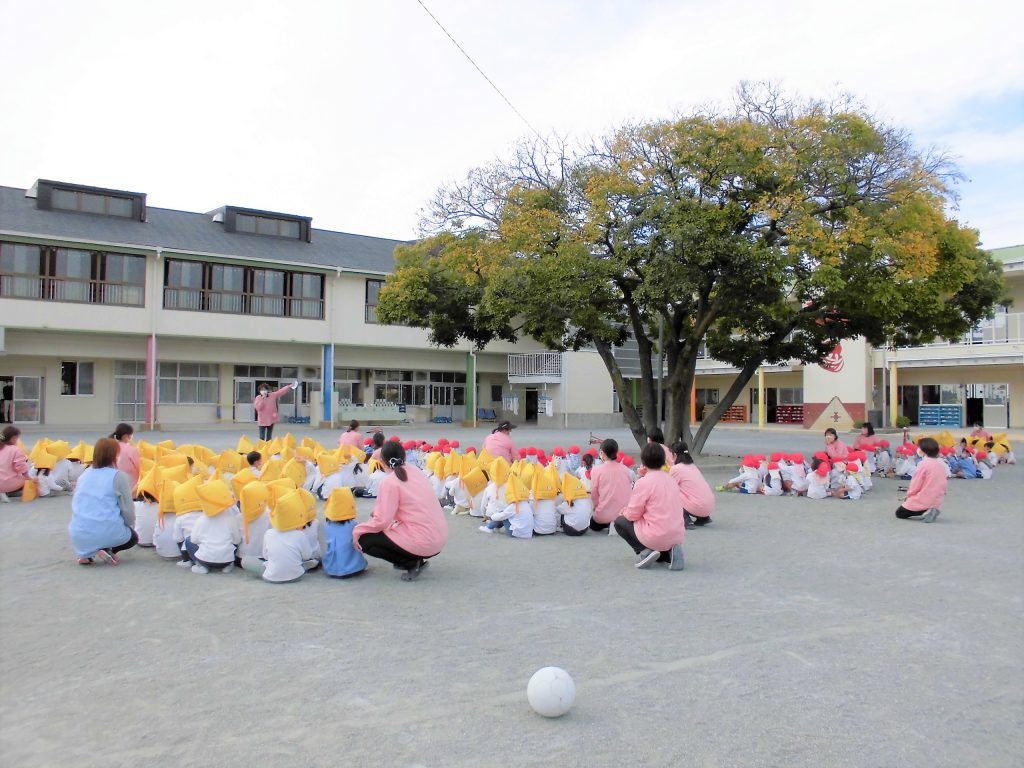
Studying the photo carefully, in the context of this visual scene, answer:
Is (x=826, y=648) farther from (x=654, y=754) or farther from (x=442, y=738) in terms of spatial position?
(x=442, y=738)

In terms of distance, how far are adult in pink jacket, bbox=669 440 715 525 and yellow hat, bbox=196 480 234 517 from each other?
4.59m

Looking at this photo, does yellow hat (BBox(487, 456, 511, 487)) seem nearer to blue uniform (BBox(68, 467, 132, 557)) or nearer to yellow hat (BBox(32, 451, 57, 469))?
blue uniform (BBox(68, 467, 132, 557))

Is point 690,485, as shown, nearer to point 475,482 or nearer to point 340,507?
point 475,482

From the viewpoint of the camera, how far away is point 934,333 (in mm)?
16891

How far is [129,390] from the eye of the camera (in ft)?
94.4

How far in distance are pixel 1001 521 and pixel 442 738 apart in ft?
29.6

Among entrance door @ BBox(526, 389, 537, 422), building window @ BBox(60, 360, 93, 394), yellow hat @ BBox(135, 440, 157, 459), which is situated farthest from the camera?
entrance door @ BBox(526, 389, 537, 422)

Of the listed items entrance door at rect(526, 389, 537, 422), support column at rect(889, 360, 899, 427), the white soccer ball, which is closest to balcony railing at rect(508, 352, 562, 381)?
entrance door at rect(526, 389, 537, 422)

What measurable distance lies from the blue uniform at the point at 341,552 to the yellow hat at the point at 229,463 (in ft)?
12.3

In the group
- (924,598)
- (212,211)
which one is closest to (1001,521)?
(924,598)

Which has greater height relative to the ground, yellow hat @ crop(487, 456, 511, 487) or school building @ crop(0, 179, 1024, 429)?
school building @ crop(0, 179, 1024, 429)

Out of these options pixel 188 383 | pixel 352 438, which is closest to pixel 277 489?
pixel 352 438

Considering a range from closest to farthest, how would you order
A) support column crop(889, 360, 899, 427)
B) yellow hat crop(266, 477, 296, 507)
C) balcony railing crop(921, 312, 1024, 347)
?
yellow hat crop(266, 477, 296, 507)
balcony railing crop(921, 312, 1024, 347)
support column crop(889, 360, 899, 427)

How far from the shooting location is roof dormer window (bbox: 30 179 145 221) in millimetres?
27016
